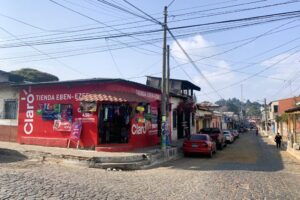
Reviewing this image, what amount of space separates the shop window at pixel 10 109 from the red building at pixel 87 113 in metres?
1.17

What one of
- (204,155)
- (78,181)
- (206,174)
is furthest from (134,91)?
(78,181)

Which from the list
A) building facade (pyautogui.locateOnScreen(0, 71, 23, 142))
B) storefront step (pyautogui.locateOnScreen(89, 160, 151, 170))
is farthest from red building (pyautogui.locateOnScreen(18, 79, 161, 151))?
storefront step (pyautogui.locateOnScreen(89, 160, 151, 170))

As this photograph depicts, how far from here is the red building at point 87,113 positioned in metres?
17.3

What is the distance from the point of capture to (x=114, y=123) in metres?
18.5

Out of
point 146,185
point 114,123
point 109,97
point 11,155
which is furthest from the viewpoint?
point 114,123

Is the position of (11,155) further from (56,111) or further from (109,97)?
(109,97)

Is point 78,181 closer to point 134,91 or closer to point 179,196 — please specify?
point 179,196

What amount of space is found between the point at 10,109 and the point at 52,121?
4.64 metres

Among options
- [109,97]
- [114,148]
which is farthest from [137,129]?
[109,97]

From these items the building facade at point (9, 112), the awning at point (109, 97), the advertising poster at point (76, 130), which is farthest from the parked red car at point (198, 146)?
the building facade at point (9, 112)

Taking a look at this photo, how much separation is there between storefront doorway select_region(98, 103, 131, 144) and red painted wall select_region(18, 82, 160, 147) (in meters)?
0.57

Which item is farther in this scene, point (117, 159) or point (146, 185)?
point (117, 159)

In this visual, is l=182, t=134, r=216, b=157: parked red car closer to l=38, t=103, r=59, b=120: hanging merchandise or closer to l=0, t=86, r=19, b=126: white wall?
l=38, t=103, r=59, b=120: hanging merchandise

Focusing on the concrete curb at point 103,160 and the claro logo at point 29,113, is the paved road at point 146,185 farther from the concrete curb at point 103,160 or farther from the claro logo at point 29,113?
the claro logo at point 29,113
